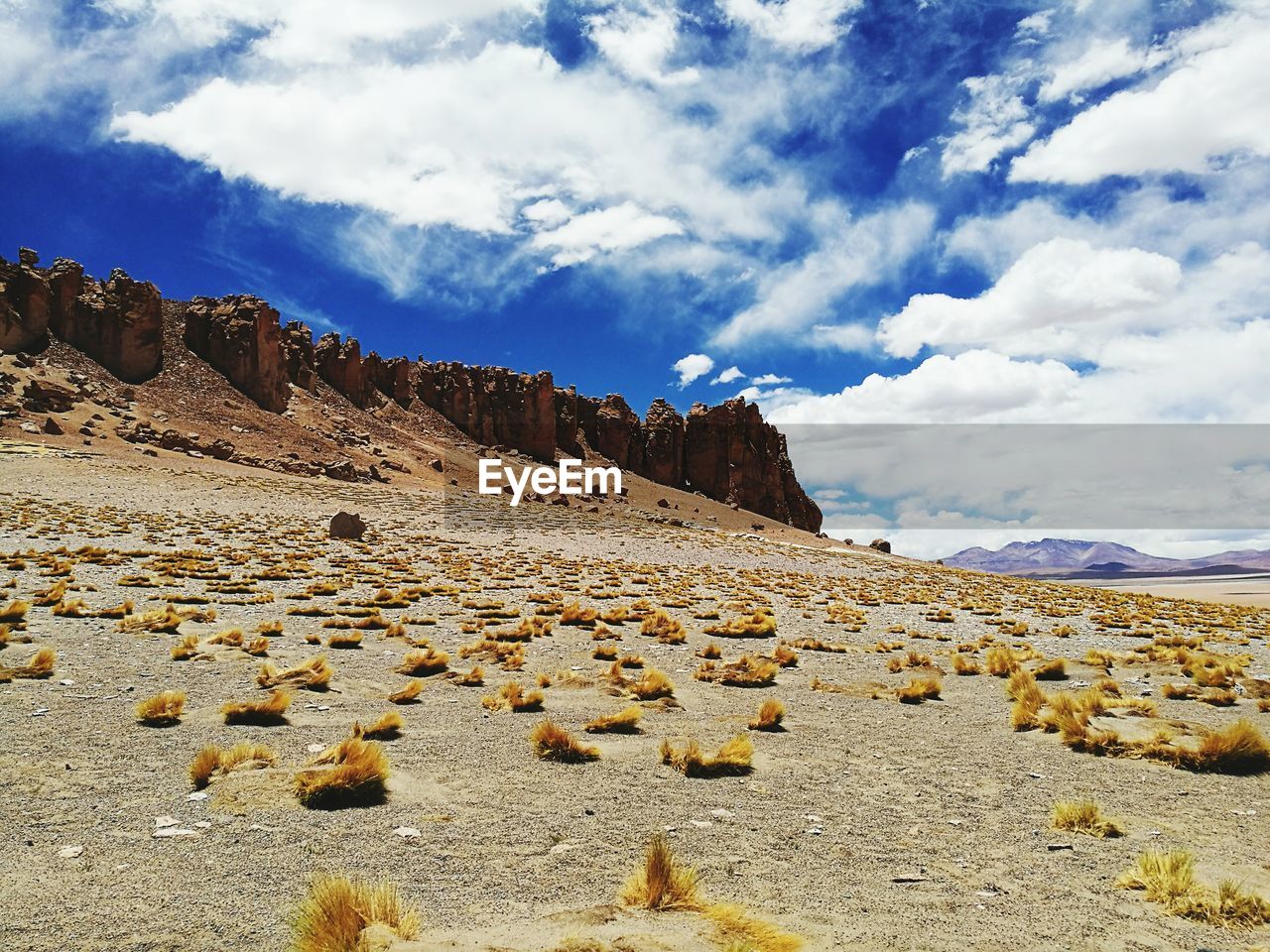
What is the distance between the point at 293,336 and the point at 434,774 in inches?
4767

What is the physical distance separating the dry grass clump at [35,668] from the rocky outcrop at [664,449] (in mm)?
130269

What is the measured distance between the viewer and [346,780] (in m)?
6.21

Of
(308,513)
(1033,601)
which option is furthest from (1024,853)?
(308,513)

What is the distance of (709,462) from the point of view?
141 m

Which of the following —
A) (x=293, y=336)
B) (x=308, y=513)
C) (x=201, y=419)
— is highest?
(x=293, y=336)

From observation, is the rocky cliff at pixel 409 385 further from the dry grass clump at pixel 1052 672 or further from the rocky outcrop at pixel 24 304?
the dry grass clump at pixel 1052 672

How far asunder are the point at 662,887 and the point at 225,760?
4555 mm

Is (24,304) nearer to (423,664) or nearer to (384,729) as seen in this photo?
(423,664)

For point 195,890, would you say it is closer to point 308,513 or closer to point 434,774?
point 434,774

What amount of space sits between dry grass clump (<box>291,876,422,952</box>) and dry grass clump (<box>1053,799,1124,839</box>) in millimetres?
5358

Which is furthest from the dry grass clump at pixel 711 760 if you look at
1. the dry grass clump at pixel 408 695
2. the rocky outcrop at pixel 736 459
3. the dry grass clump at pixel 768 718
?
the rocky outcrop at pixel 736 459

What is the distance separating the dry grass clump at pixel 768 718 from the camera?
9461mm

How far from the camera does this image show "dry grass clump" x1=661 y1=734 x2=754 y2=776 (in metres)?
7.46

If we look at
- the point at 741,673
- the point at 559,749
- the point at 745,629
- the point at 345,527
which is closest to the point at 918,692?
the point at 741,673
